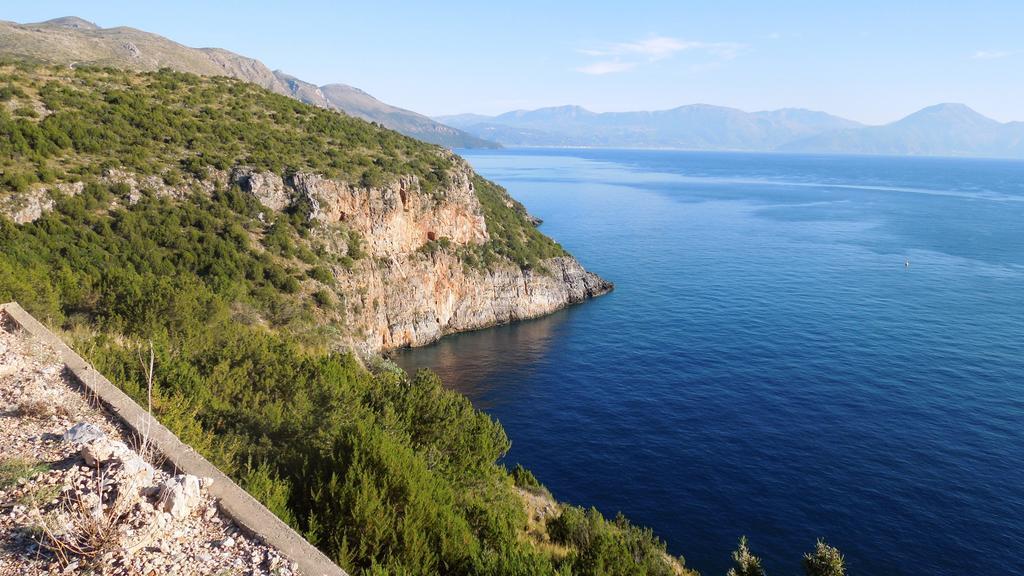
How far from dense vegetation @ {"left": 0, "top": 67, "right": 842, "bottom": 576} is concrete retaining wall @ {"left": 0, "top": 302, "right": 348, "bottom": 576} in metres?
1.29

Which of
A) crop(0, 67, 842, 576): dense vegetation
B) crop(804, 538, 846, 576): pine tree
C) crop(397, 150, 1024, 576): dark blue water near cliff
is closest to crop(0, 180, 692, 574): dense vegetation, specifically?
crop(0, 67, 842, 576): dense vegetation

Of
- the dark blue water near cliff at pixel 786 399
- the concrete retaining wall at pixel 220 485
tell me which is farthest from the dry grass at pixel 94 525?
the dark blue water near cliff at pixel 786 399

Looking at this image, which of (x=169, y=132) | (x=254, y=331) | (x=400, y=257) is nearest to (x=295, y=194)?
(x=169, y=132)

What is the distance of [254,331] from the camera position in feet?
116

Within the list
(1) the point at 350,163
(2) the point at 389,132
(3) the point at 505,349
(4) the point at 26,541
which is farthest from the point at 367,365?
(2) the point at 389,132

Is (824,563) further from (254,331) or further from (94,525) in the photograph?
(254,331)

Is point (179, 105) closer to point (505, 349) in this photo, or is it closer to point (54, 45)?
point (505, 349)

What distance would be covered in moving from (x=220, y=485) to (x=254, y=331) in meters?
26.8

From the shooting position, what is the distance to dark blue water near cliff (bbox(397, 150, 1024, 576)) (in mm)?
32312

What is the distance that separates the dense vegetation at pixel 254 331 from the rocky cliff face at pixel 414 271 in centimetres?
241

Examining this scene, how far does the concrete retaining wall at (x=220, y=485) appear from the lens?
31.8ft

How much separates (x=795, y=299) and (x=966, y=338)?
1824cm

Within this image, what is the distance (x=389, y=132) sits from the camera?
3342 inches

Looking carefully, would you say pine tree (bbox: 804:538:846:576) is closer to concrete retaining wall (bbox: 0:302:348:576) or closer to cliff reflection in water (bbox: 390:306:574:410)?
concrete retaining wall (bbox: 0:302:348:576)
